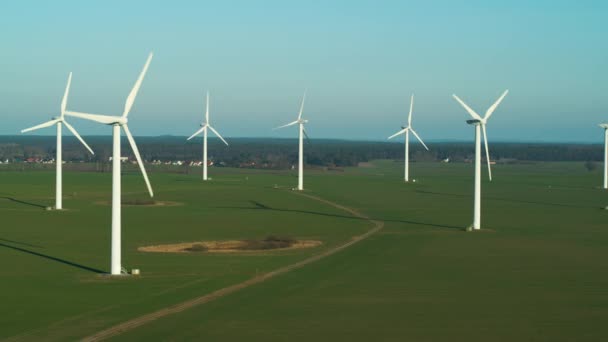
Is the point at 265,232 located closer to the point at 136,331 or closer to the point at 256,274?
Answer: the point at 256,274

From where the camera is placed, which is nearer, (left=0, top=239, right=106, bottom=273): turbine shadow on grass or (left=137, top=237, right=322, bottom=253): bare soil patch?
(left=0, top=239, right=106, bottom=273): turbine shadow on grass

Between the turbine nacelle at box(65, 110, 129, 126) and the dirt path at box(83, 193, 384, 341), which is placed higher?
the turbine nacelle at box(65, 110, 129, 126)

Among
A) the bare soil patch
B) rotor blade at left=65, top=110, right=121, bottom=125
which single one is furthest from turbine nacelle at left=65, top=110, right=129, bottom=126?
the bare soil patch

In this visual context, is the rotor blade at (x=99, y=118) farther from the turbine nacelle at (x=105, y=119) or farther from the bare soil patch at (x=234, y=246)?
the bare soil patch at (x=234, y=246)

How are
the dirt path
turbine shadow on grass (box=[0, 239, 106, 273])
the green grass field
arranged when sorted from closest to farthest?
the dirt path < the green grass field < turbine shadow on grass (box=[0, 239, 106, 273])

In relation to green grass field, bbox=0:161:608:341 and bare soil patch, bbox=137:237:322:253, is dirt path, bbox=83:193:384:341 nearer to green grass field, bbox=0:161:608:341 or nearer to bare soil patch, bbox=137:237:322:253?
green grass field, bbox=0:161:608:341

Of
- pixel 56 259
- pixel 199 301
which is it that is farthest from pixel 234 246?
pixel 199 301

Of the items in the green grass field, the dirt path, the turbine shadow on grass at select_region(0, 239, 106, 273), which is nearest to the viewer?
the dirt path

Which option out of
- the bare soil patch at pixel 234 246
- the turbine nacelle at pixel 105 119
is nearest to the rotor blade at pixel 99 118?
the turbine nacelle at pixel 105 119
